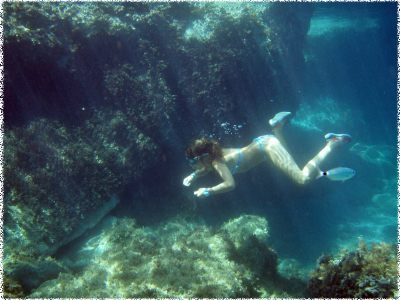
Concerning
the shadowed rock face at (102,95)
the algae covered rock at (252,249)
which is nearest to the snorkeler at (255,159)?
the algae covered rock at (252,249)

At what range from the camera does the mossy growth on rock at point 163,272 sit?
4973 mm

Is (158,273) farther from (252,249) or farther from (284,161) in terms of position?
(284,161)

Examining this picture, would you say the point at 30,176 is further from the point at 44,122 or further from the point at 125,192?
the point at 125,192

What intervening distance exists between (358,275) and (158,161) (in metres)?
6.03

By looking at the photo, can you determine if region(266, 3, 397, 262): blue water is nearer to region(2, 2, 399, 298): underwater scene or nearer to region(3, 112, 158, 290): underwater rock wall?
region(2, 2, 399, 298): underwater scene

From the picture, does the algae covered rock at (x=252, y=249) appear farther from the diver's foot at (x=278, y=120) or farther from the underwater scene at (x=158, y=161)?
the diver's foot at (x=278, y=120)

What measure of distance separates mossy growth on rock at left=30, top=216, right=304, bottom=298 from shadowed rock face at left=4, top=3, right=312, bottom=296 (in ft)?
4.72

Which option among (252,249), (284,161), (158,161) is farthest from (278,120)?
(158,161)

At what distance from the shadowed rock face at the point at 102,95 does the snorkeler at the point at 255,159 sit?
266cm

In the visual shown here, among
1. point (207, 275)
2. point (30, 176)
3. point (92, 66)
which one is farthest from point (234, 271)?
point (92, 66)

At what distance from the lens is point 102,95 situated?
847 cm

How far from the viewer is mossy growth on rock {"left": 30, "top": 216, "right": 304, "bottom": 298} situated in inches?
196

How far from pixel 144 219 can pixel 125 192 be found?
0.99m

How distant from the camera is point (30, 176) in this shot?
705 cm
